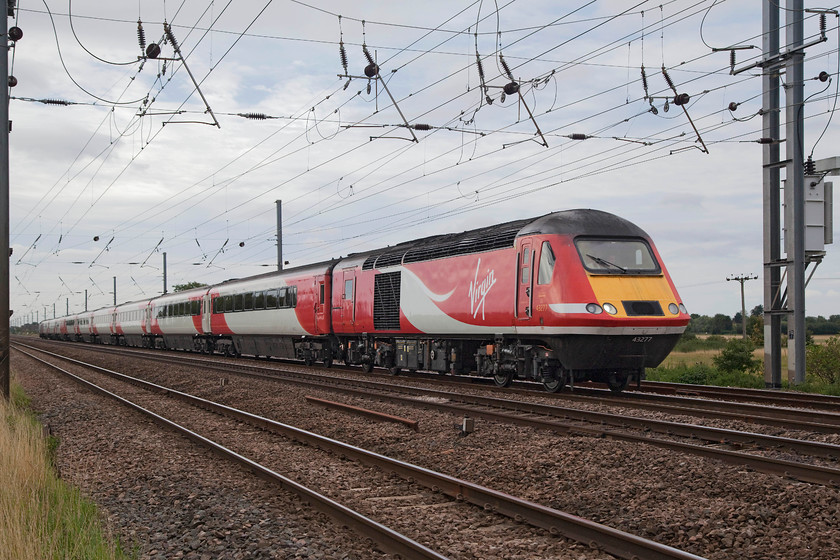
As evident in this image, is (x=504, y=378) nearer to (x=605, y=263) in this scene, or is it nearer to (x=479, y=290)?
(x=479, y=290)

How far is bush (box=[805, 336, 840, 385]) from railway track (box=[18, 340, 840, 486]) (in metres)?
11.3

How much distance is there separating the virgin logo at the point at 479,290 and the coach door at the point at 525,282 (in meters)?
0.97

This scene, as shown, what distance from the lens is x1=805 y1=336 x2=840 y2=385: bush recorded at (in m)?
21.7

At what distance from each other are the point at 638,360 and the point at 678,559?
9631mm

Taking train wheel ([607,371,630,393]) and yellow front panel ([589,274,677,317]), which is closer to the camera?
yellow front panel ([589,274,677,317])

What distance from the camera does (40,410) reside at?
16.2 metres

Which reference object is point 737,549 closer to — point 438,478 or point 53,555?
point 438,478

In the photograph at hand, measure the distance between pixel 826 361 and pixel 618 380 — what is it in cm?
979

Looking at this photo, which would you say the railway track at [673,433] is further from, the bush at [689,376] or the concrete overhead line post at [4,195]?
the bush at [689,376]

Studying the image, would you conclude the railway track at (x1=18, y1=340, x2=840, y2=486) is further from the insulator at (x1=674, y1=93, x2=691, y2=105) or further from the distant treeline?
the distant treeline

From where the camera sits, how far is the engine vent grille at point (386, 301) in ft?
67.4

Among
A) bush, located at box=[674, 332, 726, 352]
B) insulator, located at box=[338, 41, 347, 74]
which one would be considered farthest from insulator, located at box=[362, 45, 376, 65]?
bush, located at box=[674, 332, 726, 352]

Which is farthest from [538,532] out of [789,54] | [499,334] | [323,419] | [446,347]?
[789,54]

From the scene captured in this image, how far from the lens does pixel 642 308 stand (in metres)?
14.4
